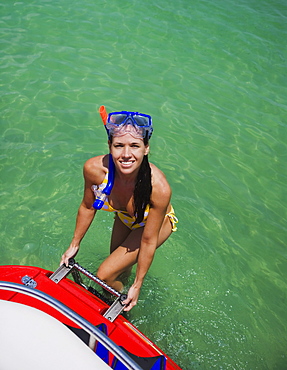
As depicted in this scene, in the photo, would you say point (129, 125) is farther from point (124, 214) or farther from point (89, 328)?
point (89, 328)

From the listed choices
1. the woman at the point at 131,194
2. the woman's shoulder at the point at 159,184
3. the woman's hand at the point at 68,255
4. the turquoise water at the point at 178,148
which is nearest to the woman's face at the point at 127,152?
the woman at the point at 131,194

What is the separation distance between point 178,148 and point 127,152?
2.95m

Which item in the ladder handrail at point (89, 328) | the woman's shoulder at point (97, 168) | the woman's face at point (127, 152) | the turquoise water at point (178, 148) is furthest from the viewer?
the turquoise water at point (178, 148)

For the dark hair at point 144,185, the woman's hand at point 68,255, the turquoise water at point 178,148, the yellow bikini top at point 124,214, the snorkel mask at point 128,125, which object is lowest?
the turquoise water at point 178,148

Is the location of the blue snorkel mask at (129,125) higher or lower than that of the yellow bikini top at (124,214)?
higher

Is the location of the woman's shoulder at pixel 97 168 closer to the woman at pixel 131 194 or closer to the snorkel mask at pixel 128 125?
the woman at pixel 131 194

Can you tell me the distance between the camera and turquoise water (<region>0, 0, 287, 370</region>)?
3514 mm

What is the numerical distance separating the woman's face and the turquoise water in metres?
1.58

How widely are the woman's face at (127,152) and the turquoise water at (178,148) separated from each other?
1.58 meters

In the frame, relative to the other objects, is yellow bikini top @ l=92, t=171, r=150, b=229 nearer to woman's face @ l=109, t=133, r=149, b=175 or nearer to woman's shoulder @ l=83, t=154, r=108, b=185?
woman's shoulder @ l=83, t=154, r=108, b=185

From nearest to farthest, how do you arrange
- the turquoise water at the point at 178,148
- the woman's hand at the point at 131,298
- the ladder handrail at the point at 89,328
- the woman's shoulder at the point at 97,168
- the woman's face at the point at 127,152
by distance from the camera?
the ladder handrail at the point at 89,328, the woman's face at the point at 127,152, the woman's hand at the point at 131,298, the woman's shoulder at the point at 97,168, the turquoise water at the point at 178,148

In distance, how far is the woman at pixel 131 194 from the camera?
238 centimetres

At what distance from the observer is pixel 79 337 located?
6.15ft

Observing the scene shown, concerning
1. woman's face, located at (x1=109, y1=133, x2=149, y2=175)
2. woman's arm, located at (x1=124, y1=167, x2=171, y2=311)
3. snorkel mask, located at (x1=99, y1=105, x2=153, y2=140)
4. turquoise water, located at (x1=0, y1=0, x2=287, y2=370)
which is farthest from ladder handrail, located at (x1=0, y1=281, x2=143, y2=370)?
turquoise water, located at (x1=0, y1=0, x2=287, y2=370)
